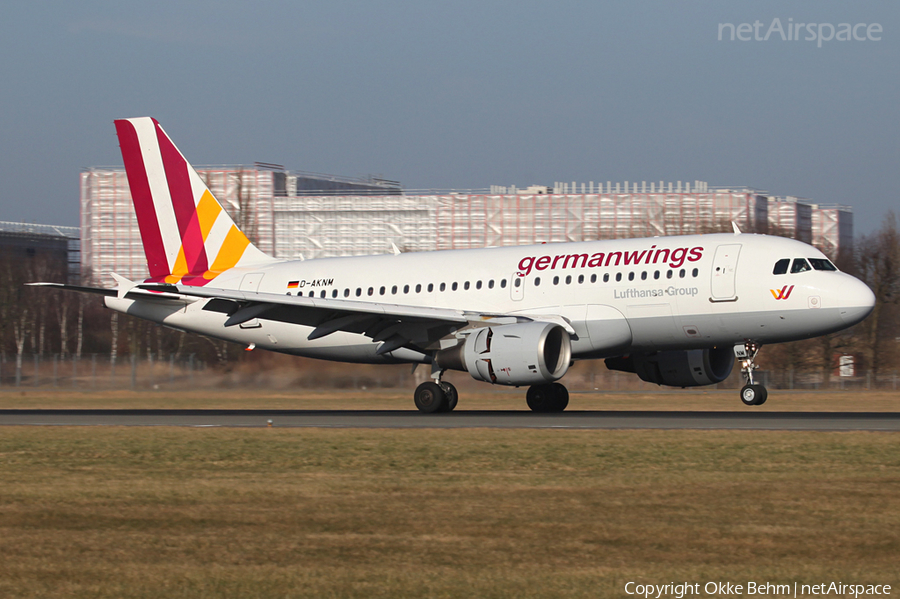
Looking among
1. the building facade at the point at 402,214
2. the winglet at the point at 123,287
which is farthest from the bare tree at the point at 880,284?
the winglet at the point at 123,287

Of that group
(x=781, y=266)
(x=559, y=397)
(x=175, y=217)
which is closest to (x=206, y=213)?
(x=175, y=217)

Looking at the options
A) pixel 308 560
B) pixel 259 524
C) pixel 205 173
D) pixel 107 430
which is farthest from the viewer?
pixel 205 173

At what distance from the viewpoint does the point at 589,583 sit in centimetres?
797

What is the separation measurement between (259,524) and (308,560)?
1.77 metres

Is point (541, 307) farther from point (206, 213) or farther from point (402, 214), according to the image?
point (402, 214)

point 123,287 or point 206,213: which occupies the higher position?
point 206,213

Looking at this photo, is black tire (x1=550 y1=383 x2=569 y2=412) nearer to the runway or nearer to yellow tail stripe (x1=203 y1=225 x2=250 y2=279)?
the runway

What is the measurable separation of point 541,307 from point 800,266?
243 inches

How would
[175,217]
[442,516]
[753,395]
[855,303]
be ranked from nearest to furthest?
[442,516], [855,303], [753,395], [175,217]

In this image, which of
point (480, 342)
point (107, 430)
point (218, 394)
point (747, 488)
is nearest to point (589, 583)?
point (747, 488)

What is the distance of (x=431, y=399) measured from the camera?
26391 millimetres

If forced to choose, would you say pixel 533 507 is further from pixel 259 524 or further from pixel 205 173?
pixel 205 173

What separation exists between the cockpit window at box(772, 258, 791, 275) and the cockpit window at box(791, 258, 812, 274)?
0.14 m

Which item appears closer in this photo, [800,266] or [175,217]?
[800,266]
